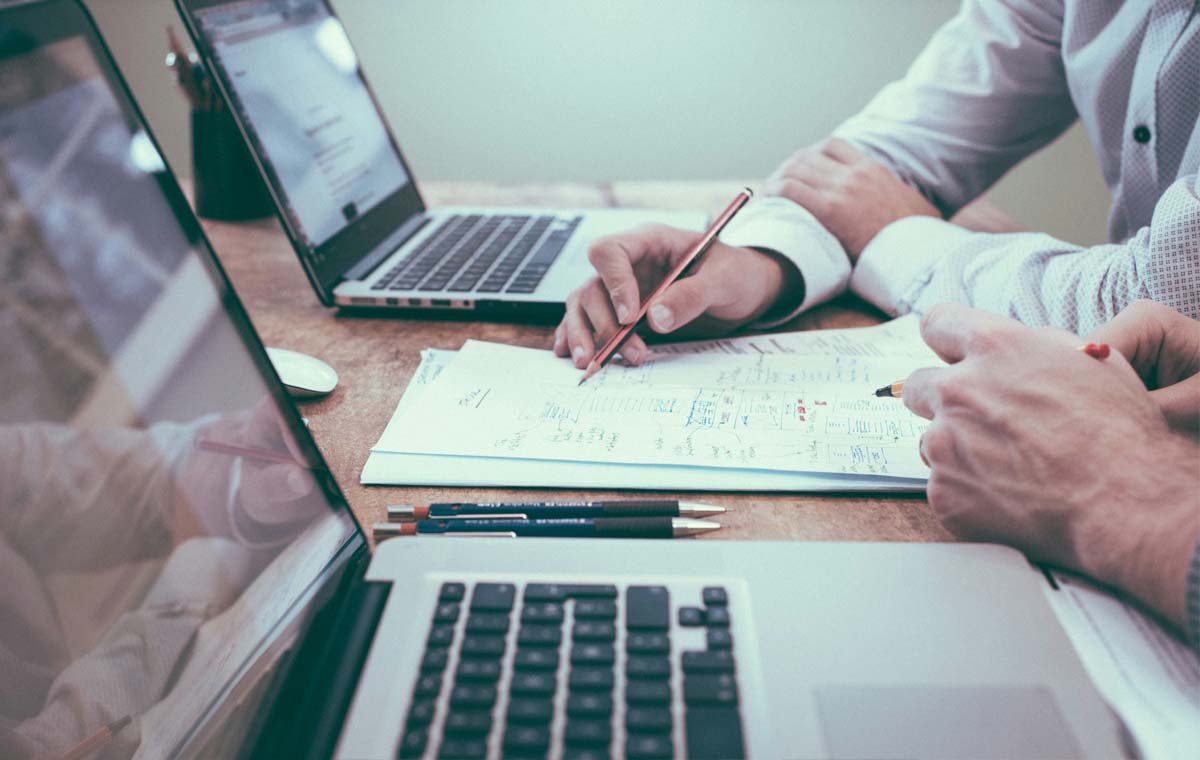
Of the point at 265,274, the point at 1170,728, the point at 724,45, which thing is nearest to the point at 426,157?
the point at 724,45

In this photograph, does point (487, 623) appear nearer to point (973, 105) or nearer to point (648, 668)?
point (648, 668)

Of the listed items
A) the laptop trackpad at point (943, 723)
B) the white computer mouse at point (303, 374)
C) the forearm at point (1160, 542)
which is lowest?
the forearm at point (1160, 542)

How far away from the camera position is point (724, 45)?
189cm

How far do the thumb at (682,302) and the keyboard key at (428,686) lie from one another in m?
0.38

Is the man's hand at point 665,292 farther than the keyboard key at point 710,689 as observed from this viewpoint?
Yes

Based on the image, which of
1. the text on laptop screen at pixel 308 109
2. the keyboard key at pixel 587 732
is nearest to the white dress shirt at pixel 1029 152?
the text on laptop screen at pixel 308 109

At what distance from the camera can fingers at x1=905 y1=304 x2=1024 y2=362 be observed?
1.56 ft

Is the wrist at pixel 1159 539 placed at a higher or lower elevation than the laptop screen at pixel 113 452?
lower

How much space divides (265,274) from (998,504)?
0.80 meters

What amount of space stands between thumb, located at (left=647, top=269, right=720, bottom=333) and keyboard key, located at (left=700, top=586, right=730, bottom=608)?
0.32 metres

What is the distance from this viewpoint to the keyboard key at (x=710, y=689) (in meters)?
0.32

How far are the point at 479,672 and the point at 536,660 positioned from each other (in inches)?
1.0

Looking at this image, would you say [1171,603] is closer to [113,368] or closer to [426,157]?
[113,368]

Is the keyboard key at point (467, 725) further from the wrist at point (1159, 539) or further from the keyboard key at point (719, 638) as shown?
the wrist at point (1159, 539)
